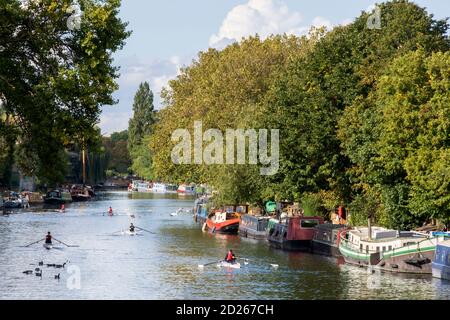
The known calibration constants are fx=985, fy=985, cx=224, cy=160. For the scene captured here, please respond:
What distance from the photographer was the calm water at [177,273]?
58.6m

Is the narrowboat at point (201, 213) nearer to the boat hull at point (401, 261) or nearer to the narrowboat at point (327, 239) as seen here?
the narrowboat at point (327, 239)

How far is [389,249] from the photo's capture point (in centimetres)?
6931

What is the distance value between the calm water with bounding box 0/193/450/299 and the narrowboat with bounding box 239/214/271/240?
1330 mm

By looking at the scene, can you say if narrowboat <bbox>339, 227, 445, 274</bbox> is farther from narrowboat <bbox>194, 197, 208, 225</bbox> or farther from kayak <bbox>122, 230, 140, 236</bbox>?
narrowboat <bbox>194, 197, 208, 225</bbox>

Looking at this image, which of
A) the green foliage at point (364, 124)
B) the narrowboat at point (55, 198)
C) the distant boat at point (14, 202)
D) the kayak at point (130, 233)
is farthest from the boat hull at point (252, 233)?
the narrowboat at point (55, 198)

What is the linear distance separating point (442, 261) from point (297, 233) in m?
24.5

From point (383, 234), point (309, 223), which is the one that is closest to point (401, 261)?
point (383, 234)

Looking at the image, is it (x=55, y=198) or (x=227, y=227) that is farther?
(x=55, y=198)

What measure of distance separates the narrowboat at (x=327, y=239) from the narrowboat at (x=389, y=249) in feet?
5.80

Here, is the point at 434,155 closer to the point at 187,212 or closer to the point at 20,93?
the point at 20,93

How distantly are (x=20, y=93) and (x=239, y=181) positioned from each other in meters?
68.1

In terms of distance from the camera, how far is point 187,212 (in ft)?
477

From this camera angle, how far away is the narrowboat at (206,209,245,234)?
105438 millimetres

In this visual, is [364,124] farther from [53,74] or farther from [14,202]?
[14,202]
